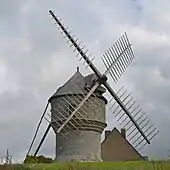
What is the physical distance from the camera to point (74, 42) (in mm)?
40406

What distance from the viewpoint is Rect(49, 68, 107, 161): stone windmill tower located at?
38.2m

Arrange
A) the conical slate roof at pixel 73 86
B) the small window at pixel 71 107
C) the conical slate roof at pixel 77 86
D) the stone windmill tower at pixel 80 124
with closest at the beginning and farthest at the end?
the small window at pixel 71 107 < the stone windmill tower at pixel 80 124 < the conical slate roof at pixel 77 86 < the conical slate roof at pixel 73 86

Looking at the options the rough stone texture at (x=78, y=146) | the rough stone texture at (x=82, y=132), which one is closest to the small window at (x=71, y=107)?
the rough stone texture at (x=82, y=132)

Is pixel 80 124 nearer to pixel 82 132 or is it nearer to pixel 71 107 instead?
pixel 82 132

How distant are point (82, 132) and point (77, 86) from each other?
11.3ft

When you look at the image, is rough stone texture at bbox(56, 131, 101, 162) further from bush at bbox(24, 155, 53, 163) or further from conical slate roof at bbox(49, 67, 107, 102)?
conical slate roof at bbox(49, 67, 107, 102)

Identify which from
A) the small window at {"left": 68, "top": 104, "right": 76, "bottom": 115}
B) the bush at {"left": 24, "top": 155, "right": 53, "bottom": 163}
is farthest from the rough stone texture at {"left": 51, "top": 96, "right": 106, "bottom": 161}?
the bush at {"left": 24, "top": 155, "right": 53, "bottom": 163}

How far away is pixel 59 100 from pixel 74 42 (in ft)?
15.2

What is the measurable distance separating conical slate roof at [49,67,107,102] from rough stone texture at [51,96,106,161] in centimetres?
47

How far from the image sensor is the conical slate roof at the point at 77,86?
38.8 m

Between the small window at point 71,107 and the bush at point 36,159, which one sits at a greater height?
the small window at point 71,107

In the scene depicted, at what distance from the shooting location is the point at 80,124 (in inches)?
1505

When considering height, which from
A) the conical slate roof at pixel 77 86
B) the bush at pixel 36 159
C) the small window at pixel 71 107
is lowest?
the bush at pixel 36 159

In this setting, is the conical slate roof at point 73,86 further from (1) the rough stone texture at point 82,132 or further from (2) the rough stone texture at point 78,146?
(2) the rough stone texture at point 78,146
